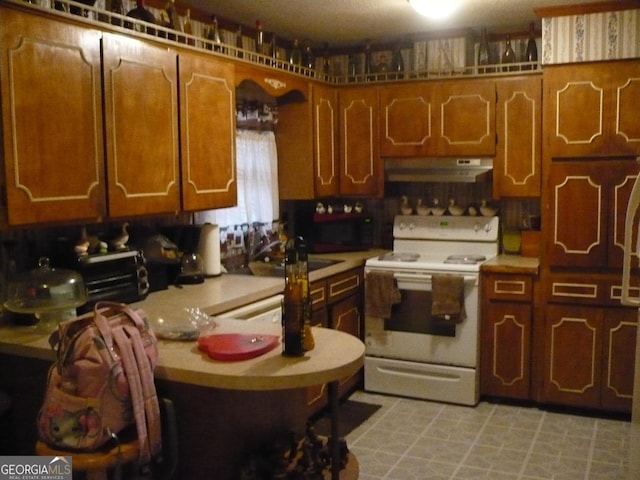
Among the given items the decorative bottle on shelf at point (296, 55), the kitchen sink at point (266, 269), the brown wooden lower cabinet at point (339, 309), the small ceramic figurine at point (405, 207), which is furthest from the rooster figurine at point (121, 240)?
the small ceramic figurine at point (405, 207)

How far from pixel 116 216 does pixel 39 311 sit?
0.50m

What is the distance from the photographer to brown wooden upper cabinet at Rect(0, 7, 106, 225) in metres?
2.23

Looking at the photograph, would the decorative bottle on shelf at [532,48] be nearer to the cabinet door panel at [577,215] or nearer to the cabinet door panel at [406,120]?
the cabinet door panel at [406,120]

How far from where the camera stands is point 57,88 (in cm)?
239

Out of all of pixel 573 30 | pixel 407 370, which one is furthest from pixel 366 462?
pixel 573 30

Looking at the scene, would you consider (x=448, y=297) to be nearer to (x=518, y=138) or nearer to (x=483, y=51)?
(x=518, y=138)

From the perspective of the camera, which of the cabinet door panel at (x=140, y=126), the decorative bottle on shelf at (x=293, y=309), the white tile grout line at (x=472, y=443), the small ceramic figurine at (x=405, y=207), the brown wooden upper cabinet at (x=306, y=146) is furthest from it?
the small ceramic figurine at (x=405, y=207)

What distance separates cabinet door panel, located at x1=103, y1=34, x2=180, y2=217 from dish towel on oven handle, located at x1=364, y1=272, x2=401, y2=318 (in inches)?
63.3

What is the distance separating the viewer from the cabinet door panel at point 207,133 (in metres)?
3.07

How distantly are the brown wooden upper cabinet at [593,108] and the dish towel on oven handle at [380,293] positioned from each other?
1.27 meters

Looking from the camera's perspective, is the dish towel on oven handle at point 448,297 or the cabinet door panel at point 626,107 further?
the dish towel on oven handle at point 448,297

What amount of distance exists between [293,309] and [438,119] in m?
2.73

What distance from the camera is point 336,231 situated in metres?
4.67

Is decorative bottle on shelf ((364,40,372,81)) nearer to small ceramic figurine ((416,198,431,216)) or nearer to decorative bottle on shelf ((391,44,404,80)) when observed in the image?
decorative bottle on shelf ((391,44,404,80))
